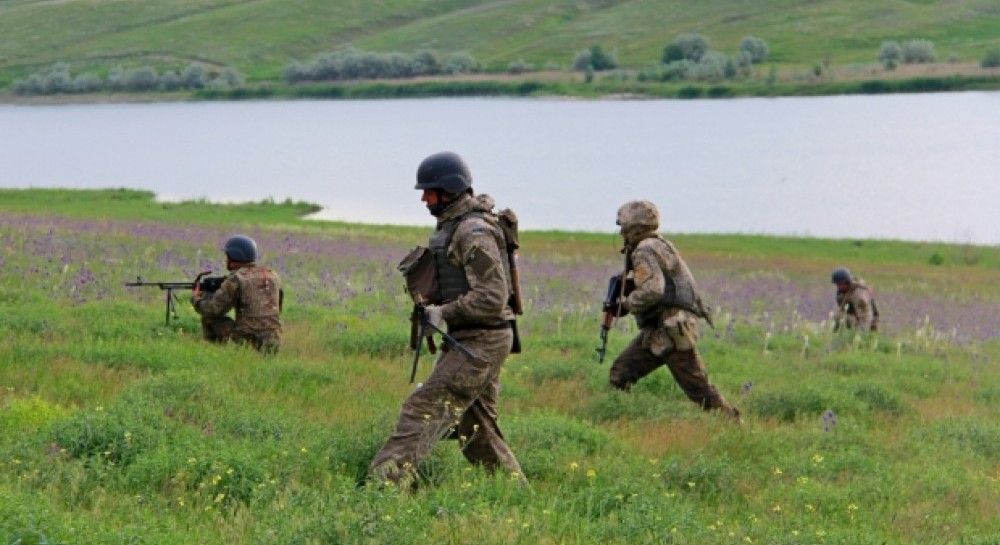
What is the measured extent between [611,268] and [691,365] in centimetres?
1950

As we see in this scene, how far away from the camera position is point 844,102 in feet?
414

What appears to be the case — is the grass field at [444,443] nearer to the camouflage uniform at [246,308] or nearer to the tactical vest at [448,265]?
the camouflage uniform at [246,308]

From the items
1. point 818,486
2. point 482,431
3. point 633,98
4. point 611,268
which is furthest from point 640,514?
point 633,98

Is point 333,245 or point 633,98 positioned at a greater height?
point 633,98

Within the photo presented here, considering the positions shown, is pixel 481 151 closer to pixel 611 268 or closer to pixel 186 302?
pixel 611 268

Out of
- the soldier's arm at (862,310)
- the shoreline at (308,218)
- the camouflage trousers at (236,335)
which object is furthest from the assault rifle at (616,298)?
the shoreline at (308,218)

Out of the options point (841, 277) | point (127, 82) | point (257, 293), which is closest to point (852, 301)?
point (841, 277)

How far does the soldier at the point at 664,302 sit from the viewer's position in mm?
12547

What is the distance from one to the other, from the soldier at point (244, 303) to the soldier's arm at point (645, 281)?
4308 millimetres

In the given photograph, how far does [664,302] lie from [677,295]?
15 cm

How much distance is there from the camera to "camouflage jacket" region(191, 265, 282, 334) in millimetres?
14031

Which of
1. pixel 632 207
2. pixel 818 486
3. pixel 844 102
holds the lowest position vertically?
pixel 818 486

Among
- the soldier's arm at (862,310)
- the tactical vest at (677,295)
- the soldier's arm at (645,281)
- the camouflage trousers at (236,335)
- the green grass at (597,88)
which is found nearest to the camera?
the soldier's arm at (645,281)

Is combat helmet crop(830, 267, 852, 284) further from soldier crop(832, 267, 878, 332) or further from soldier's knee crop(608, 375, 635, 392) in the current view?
soldier's knee crop(608, 375, 635, 392)
